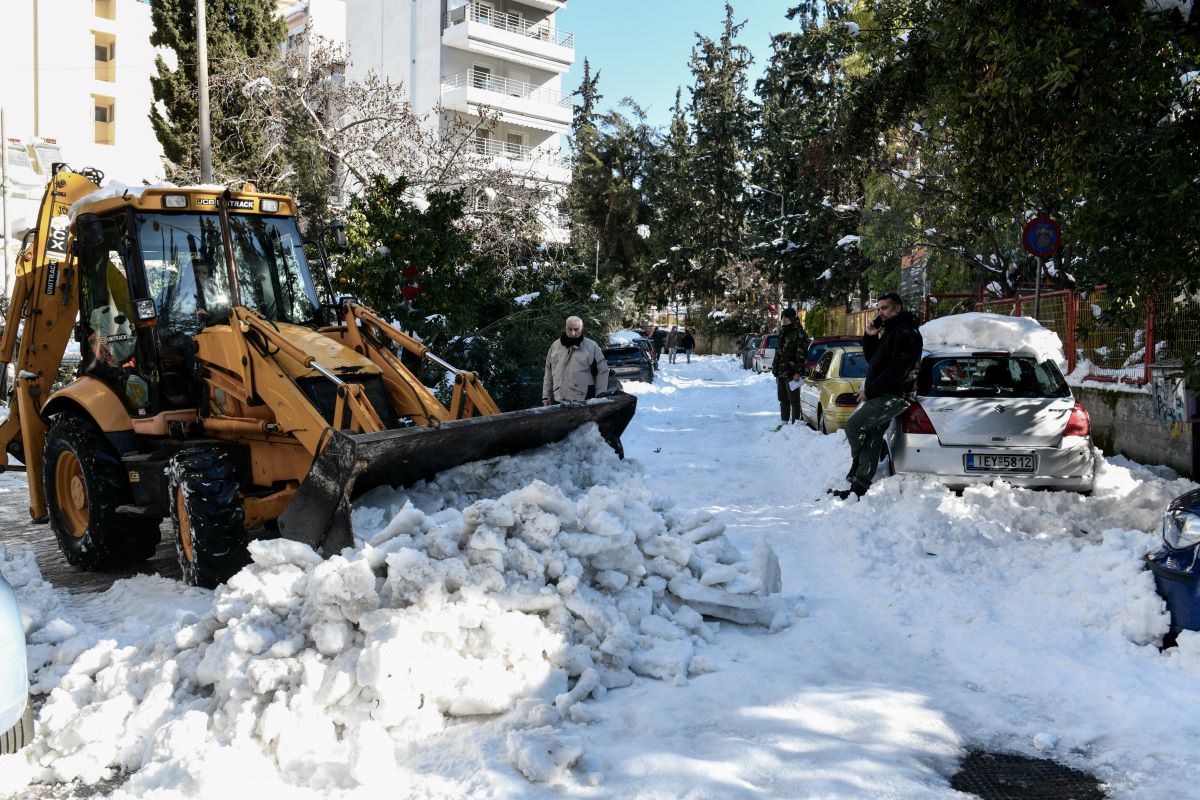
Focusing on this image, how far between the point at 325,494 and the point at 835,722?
3361 mm

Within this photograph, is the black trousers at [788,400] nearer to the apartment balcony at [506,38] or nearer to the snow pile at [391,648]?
the snow pile at [391,648]

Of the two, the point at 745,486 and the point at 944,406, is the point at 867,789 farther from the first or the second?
the point at 745,486

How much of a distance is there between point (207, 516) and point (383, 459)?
1359 millimetres

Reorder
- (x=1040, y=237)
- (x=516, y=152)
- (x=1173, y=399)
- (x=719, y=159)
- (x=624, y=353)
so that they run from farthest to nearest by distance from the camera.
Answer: (x=719, y=159), (x=516, y=152), (x=624, y=353), (x=1040, y=237), (x=1173, y=399)

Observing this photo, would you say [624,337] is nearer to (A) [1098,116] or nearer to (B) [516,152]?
(B) [516,152]

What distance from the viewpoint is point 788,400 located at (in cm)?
1645

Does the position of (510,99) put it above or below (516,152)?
above

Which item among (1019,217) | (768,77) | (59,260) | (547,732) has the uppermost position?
(768,77)

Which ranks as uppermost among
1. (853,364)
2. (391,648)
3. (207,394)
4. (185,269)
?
(185,269)

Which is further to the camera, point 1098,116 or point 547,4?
point 547,4

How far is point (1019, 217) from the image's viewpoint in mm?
18516

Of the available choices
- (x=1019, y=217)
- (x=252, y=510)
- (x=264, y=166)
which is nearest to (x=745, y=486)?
(x=252, y=510)

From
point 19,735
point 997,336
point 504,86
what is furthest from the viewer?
point 504,86

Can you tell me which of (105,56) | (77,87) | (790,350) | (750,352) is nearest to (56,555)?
(790,350)
